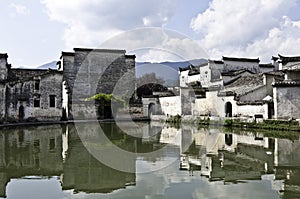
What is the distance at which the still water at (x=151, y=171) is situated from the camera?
21.7 feet

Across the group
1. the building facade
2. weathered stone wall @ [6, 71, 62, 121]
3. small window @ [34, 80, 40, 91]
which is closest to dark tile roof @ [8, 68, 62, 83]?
the building facade

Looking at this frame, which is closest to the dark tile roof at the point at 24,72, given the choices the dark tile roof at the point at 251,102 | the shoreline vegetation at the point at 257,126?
the shoreline vegetation at the point at 257,126

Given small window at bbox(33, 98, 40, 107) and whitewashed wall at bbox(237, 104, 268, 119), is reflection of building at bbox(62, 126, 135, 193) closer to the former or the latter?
whitewashed wall at bbox(237, 104, 268, 119)

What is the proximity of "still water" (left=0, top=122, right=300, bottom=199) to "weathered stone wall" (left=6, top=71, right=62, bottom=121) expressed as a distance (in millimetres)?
16323

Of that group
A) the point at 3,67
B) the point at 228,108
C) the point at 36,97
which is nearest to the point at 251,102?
the point at 228,108

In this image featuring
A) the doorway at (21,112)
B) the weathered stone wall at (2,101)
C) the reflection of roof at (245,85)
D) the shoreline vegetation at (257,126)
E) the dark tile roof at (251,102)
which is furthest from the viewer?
the doorway at (21,112)

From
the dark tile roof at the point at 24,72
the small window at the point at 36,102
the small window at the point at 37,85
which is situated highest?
the dark tile roof at the point at 24,72

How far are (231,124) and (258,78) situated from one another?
19.9 ft

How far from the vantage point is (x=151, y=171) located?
8.64 meters

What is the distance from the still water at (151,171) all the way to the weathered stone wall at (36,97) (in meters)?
16.3

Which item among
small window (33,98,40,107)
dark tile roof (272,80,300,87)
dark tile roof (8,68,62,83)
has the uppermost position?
dark tile roof (8,68,62,83)

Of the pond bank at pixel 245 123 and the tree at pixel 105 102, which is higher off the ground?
the tree at pixel 105 102

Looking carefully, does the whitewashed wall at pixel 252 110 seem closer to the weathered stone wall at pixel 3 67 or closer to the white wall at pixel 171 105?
the white wall at pixel 171 105

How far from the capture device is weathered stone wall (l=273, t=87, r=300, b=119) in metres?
19.6
